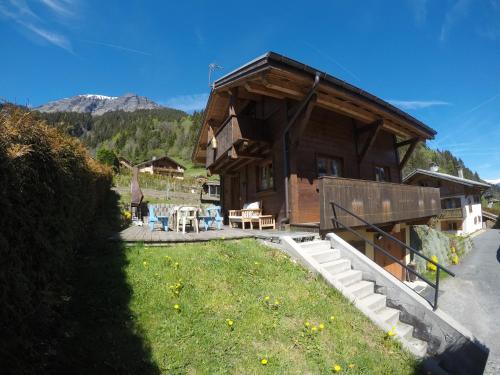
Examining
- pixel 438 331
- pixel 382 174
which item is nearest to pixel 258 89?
pixel 438 331

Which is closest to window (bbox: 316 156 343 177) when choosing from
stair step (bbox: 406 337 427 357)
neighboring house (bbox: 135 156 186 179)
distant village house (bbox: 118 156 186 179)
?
stair step (bbox: 406 337 427 357)

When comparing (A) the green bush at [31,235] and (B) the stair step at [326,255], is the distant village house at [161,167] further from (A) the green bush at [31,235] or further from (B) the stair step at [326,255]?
(A) the green bush at [31,235]

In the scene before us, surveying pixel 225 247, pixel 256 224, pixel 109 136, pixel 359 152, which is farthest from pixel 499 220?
pixel 109 136

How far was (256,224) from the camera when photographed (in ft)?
35.9

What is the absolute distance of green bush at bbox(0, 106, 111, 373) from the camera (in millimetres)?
2691

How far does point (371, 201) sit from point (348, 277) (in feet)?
11.5

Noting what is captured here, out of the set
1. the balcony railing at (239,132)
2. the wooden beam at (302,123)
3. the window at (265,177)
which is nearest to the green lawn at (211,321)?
the wooden beam at (302,123)

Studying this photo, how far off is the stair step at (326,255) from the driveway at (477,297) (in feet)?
13.4

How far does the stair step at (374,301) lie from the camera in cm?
547

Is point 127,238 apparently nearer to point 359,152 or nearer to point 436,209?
point 359,152

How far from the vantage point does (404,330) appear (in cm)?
529

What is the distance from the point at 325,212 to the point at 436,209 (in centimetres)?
950

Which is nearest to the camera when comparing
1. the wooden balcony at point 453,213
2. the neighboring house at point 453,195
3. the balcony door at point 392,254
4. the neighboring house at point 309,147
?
the neighboring house at point 309,147

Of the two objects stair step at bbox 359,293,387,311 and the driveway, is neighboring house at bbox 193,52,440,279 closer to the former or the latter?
stair step at bbox 359,293,387,311
